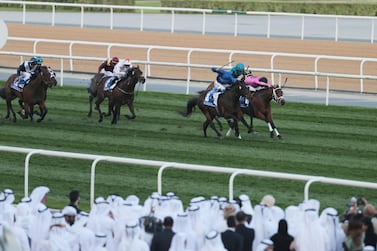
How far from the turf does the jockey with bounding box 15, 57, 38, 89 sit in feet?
2.27

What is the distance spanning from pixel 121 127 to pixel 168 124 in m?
0.82

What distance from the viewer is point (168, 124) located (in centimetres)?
2280

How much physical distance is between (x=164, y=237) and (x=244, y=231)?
722mm

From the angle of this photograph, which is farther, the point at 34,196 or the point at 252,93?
the point at 252,93

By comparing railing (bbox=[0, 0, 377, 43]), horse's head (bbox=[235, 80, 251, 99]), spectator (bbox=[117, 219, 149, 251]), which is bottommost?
spectator (bbox=[117, 219, 149, 251])

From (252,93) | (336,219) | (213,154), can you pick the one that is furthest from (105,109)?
(336,219)

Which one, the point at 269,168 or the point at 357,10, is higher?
the point at 357,10

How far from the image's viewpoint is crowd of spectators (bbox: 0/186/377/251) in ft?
38.4

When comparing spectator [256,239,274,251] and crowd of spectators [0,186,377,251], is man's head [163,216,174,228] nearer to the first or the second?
crowd of spectators [0,186,377,251]

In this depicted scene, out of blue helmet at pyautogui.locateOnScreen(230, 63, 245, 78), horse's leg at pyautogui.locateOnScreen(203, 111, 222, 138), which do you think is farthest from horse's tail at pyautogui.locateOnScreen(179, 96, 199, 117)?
blue helmet at pyautogui.locateOnScreen(230, 63, 245, 78)

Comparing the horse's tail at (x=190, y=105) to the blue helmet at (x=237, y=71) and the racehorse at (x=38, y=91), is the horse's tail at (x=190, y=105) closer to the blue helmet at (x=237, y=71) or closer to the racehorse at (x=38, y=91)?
the blue helmet at (x=237, y=71)

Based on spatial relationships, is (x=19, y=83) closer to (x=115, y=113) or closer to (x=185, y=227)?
(x=115, y=113)

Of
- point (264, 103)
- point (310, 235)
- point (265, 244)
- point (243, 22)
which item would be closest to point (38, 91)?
point (264, 103)

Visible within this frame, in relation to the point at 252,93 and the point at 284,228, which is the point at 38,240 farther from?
the point at 252,93
